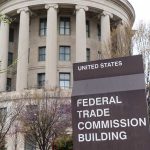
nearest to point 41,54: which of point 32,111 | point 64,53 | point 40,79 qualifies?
point 64,53

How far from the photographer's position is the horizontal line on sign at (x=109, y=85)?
4348 millimetres

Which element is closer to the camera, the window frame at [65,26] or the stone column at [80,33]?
the stone column at [80,33]

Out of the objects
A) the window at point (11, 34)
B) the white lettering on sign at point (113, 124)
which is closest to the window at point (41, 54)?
the window at point (11, 34)

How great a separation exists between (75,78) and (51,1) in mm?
46709

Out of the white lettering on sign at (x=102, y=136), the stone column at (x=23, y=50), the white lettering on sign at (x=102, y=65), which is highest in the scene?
the stone column at (x=23, y=50)

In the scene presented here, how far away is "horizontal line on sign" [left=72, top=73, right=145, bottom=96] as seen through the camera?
14.3 feet

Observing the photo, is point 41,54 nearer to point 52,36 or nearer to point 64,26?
point 52,36

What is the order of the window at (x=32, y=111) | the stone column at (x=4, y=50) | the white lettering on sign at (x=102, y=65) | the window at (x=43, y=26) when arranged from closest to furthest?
1. the white lettering on sign at (x=102, y=65)
2. the window at (x=32, y=111)
3. the stone column at (x=4, y=50)
4. the window at (x=43, y=26)

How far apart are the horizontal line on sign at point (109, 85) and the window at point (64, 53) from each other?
47.7m

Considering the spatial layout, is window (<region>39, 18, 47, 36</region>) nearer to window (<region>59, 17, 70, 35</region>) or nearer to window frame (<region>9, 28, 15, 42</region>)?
window (<region>59, 17, 70, 35</region>)

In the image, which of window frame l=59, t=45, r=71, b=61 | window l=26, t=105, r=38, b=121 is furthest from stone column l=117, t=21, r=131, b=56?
window frame l=59, t=45, r=71, b=61

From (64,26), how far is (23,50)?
7897 millimetres

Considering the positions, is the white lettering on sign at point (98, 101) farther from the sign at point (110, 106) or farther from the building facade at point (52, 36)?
the building facade at point (52, 36)

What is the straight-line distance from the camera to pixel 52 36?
160ft
